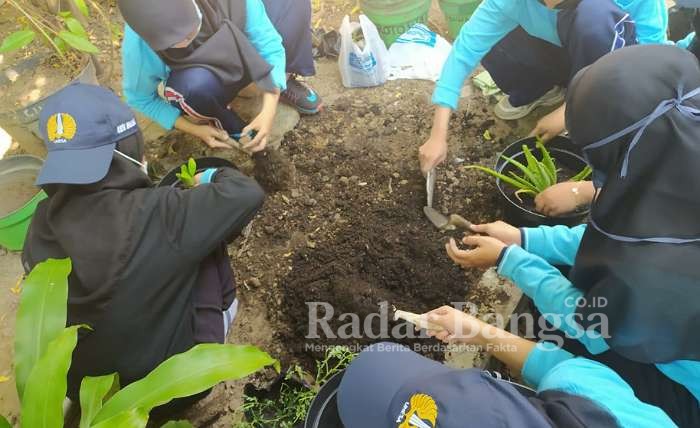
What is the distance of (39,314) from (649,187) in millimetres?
1386

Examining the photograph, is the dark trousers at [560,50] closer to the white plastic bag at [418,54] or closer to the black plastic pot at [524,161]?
the black plastic pot at [524,161]

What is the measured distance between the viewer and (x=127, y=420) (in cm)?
100

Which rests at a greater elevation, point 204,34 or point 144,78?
point 204,34

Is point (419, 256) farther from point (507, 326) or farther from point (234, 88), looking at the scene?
point (234, 88)

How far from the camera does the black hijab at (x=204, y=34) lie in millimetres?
1589

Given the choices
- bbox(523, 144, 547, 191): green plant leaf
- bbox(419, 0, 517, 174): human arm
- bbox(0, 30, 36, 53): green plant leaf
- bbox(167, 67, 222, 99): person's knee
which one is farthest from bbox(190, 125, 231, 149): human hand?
bbox(523, 144, 547, 191): green plant leaf

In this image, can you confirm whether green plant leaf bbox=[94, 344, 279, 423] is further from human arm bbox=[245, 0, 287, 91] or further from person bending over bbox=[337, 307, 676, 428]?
human arm bbox=[245, 0, 287, 91]

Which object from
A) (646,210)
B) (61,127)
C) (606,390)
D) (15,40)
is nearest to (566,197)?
(646,210)

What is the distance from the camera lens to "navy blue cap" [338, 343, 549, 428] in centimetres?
79

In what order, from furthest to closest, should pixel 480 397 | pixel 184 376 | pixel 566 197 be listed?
1. pixel 566 197
2. pixel 184 376
3. pixel 480 397

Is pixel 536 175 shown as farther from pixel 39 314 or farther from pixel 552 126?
pixel 39 314

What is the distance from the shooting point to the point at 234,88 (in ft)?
6.91

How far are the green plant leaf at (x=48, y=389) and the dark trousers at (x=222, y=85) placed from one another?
1138 mm

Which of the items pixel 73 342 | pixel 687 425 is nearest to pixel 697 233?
pixel 687 425
